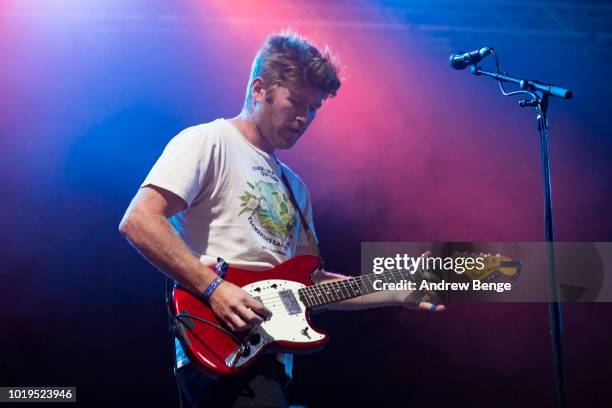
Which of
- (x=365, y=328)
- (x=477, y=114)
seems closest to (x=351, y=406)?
(x=365, y=328)

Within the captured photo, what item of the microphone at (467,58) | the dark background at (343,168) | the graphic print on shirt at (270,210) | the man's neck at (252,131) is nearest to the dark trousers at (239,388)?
the graphic print on shirt at (270,210)

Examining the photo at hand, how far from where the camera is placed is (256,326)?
1946mm

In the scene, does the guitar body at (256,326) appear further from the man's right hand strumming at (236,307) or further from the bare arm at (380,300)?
the bare arm at (380,300)

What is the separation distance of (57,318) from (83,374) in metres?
0.36

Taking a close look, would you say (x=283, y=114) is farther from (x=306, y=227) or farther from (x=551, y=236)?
(x=551, y=236)

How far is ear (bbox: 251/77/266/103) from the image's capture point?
99.3 inches

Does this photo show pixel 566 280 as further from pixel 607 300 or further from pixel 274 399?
pixel 274 399

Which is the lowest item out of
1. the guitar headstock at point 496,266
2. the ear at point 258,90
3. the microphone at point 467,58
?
the guitar headstock at point 496,266

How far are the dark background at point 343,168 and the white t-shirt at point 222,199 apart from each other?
4.95 feet

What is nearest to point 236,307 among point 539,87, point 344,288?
point 344,288

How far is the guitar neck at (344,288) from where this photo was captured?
7.17 feet

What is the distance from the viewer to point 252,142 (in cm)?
245

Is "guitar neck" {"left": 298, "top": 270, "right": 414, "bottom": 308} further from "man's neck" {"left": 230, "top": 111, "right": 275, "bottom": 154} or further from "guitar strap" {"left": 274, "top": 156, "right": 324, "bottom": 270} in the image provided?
"man's neck" {"left": 230, "top": 111, "right": 275, "bottom": 154}
